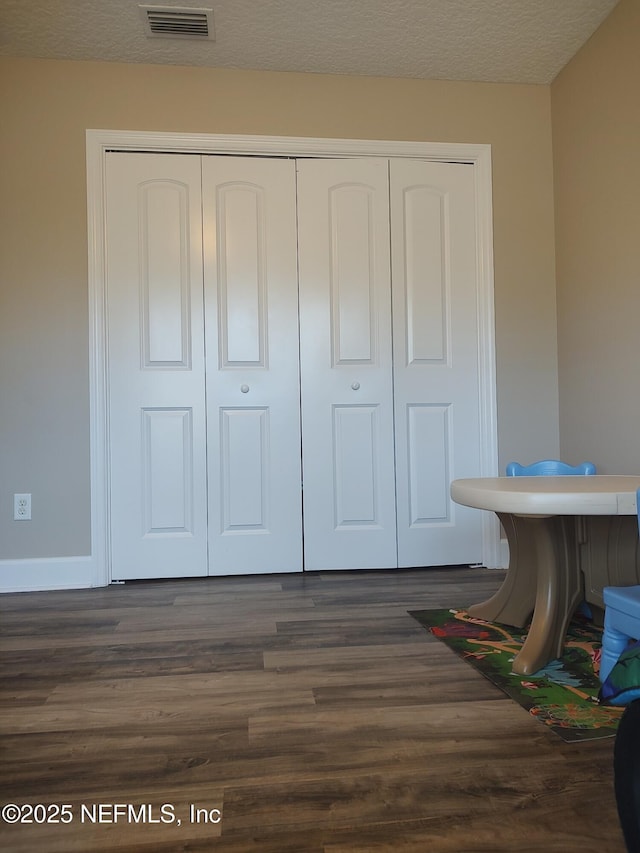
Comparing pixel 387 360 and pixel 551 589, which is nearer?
pixel 551 589

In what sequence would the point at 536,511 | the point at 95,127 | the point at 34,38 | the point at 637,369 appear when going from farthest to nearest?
the point at 95,127 < the point at 34,38 < the point at 637,369 < the point at 536,511

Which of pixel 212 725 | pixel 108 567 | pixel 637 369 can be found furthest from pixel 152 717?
pixel 637 369

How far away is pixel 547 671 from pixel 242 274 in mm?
2259

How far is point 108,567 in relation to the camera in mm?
2988

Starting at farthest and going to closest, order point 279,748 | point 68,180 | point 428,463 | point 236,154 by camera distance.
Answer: point 428,463 → point 236,154 → point 68,180 → point 279,748

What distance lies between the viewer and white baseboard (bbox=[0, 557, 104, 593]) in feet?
9.49

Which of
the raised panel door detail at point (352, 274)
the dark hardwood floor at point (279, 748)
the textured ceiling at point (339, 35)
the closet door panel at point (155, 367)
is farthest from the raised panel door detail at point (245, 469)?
A: the textured ceiling at point (339, 35)

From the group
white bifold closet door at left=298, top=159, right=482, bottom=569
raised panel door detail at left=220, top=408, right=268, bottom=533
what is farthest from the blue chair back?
raised panel door detail at left=220, top=408, right=268, bottom=533

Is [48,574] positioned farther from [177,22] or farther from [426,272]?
[177,22]

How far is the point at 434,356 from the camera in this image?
3234mm

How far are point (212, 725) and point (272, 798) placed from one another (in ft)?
1.15

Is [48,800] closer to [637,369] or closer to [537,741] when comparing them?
[537,741]

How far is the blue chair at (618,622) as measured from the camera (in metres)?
1.42

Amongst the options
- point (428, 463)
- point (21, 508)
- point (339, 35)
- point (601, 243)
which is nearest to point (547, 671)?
point (428, 463)
